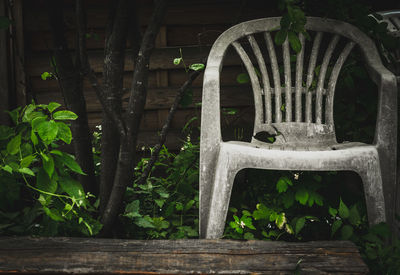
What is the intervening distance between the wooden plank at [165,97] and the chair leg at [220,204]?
1.61 m

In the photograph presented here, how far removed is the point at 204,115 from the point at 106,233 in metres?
0.69

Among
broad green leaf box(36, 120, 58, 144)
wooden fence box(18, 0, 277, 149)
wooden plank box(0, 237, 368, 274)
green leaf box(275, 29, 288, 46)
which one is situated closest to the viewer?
wooden plank box(0, 237, 368, 274)

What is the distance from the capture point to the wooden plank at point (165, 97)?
311 centimetres

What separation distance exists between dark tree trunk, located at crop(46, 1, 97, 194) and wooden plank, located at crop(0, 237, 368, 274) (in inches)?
20.3

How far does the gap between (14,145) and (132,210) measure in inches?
23.4

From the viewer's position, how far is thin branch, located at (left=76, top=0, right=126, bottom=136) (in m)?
1.54

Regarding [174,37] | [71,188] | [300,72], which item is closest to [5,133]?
[71,188]

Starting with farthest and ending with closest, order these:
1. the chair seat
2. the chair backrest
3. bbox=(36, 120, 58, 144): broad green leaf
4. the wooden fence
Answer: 1. the wooden fence
2. the chair backrest
3. the chair seat
4. bbox=(36, 120, 58, 144): broad green leaf

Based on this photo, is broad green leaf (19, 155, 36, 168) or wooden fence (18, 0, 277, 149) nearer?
broad green leaf (19, 155, 36, 168)

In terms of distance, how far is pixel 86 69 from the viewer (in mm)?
1570

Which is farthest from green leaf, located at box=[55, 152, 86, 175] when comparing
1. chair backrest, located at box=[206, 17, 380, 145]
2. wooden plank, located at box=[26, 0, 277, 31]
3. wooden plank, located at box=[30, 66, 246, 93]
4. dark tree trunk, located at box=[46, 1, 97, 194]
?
wooden plank, located at box=[26, 0, 277, 31]

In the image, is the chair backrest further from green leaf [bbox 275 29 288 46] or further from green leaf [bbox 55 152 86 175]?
green leaf [bbox 55 152 86 175]

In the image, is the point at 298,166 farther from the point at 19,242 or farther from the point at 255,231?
the point at 19,242

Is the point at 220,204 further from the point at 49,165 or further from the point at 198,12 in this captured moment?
the point at 198,12
